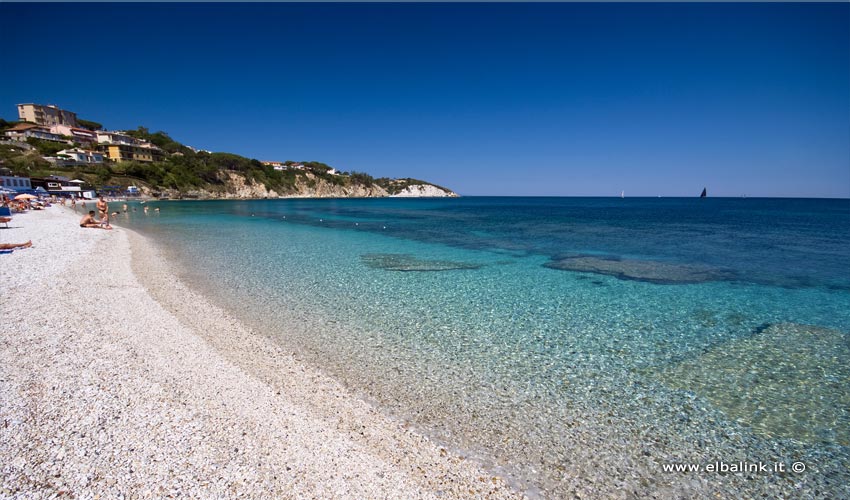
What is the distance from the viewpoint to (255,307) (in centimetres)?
998

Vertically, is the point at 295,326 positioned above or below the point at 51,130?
below

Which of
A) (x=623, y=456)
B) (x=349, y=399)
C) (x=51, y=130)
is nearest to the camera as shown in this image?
(x=623, y=456)

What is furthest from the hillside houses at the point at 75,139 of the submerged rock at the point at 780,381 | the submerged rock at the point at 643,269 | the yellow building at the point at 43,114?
the submerged rock at the point at 780,381

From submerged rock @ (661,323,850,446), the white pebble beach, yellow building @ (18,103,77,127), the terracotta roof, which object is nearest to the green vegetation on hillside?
the terracotta roof

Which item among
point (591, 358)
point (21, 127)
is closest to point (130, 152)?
point (21, 127)

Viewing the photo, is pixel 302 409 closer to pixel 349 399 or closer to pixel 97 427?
pixel 349 399

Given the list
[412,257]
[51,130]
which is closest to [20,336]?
[412,257]

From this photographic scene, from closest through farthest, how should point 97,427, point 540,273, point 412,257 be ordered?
point 97,427, point 540,273, point 412,257

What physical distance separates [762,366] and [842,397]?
3.47 feet

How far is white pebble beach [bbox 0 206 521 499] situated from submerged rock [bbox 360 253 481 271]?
826cm

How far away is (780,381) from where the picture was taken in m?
6.34

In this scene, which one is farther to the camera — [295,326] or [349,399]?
[295,326]

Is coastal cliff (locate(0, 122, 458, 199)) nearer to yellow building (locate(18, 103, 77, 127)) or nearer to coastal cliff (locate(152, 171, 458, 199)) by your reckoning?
coastal cliff (locate(152, 171, 458, 199))

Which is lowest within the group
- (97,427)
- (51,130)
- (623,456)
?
(623,456)
